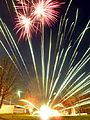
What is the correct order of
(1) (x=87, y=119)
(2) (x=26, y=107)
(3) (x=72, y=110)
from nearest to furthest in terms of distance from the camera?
1. (1) (x=87, y=119)
2. (3) (x=72, y=110)
3. (2) (x=26, y=107)

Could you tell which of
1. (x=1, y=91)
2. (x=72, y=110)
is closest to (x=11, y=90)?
(x=1, y=91)

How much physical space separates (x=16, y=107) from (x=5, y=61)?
103 ft

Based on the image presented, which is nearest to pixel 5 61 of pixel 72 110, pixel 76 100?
pixel 72 110

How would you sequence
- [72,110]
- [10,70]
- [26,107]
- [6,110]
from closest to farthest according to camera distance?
[10,70] → [72,110] → [6,110] → [26,107]

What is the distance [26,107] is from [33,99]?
18.7 ft

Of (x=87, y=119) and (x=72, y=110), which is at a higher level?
(x=72, y=110)

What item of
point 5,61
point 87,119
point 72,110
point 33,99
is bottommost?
point 87,119

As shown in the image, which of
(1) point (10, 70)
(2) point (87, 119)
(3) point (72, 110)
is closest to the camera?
(2) point (87, 119)

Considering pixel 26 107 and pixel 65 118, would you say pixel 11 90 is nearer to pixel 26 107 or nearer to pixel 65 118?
pixel 26 107

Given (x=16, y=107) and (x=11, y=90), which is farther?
(x=16, y=107)

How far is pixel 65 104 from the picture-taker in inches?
3356

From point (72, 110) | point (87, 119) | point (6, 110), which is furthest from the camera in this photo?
point (6, 110)

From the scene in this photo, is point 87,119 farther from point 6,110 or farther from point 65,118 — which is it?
point 6,110

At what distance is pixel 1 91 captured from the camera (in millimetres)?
58844
